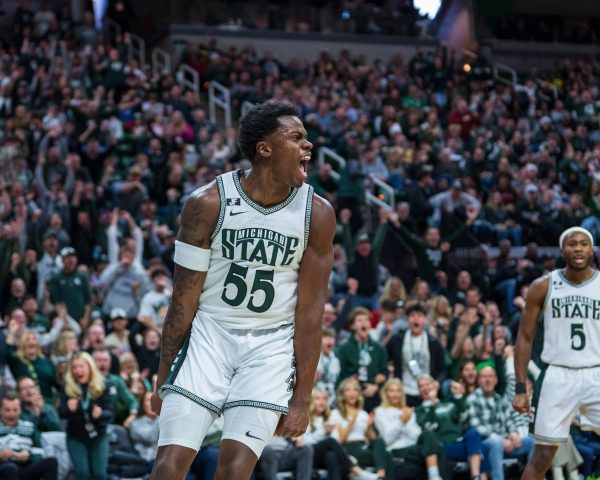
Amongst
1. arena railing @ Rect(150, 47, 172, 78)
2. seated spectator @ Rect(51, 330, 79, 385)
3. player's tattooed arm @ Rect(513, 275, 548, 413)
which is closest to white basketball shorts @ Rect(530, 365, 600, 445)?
player's tattooed arm @ Rect(513, 275, 548, 413)

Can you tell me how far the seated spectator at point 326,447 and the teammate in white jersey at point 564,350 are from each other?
2.93m

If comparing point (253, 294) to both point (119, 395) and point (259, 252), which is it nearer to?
point (259, 252)

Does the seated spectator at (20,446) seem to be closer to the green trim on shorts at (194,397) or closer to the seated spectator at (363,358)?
the seated spectator at (363,358)

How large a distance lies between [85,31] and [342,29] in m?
7.74

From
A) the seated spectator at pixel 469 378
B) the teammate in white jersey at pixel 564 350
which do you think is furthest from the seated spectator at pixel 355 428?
the teammate in white jersey at pixel 564 350

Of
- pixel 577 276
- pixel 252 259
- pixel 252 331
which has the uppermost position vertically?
pixel 252 259

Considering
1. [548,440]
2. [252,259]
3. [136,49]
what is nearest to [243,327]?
[252,259]

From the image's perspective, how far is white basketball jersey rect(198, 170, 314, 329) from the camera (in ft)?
17.6

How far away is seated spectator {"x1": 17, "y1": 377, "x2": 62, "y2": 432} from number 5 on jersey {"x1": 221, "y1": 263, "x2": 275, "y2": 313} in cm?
597

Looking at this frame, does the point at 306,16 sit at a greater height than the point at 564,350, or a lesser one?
greater

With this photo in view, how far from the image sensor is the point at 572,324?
8.56 m

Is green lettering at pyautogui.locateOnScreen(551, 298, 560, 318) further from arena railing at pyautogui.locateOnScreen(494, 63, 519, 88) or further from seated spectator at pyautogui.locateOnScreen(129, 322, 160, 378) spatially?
arena railing at pyautogui.locateOnScreen(494, 63, 519, 88)

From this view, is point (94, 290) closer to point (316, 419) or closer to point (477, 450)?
point (316, 419)

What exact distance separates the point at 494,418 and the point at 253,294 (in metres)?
7.05
